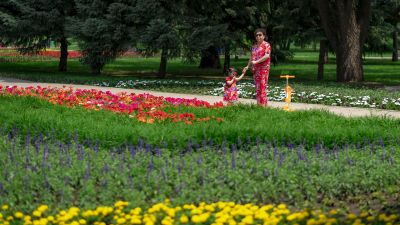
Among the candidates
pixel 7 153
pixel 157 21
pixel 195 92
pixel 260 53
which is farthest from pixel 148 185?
pixel 157 21

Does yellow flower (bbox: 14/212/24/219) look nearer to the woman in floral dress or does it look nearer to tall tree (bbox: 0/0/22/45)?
the woman in floral dress

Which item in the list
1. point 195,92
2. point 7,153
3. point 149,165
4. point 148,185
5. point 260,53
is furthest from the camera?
point 195,92

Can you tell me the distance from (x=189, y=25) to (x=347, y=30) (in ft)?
19.1

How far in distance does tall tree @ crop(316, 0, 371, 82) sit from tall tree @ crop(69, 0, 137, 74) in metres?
6.84

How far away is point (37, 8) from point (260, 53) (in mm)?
17619

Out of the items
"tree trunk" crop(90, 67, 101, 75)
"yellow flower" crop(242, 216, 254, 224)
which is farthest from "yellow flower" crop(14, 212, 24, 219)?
"tree trunk" crop(90, 67, 101, 75)

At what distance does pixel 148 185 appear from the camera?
623cm

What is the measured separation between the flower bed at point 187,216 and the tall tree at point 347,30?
1697 centimetres

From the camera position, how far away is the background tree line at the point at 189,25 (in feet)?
73.3

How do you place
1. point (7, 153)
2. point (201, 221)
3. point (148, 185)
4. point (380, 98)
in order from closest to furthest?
1. point (201, 221)
2. point (148, 185)
3. point (7, 153)
4. point (380, 98)

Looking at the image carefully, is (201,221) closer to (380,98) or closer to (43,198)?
(43,198)

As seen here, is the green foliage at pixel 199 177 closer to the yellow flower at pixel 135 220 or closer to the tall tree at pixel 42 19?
the yellow flower at pixel 135 220

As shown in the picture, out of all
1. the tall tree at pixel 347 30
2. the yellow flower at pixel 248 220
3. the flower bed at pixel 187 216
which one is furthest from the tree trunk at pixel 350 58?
the yellow flower at pixel 248 220

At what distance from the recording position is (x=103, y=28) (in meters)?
23.5
